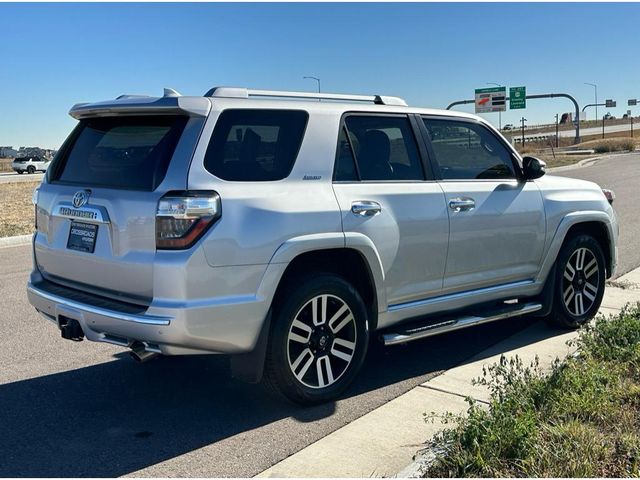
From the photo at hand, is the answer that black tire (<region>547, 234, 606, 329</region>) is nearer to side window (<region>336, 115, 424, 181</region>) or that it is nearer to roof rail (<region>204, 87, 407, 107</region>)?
side window (<region>336, 115, 424, 181</region>)

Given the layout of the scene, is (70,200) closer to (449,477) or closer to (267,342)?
(267,342)

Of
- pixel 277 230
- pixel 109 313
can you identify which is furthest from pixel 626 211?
pixel 109 313

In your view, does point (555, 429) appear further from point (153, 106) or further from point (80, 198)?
point (80, 198)

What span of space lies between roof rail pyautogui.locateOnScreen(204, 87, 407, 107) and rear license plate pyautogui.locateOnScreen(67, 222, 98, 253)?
1099 millimetres

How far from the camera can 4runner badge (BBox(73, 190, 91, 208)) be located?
4112 millimetres

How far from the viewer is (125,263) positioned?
12.6 feet

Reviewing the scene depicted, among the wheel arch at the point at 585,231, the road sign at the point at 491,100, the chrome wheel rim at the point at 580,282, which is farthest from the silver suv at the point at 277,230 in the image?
the road sign at the point at 491,100

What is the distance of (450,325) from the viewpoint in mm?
4945

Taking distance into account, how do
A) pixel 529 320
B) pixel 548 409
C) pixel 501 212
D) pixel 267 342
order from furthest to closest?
pixel 529 320 → pixel 501 212 → pixel 267 342 → pixel 548 409

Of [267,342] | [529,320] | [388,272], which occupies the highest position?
[388,272]

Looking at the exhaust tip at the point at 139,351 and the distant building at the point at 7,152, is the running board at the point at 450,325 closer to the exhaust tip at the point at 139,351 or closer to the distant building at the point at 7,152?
the exhaust tip at the point at 139,351

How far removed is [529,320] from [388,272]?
8.38 ft

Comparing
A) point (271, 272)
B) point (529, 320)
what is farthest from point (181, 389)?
point (529, 320)

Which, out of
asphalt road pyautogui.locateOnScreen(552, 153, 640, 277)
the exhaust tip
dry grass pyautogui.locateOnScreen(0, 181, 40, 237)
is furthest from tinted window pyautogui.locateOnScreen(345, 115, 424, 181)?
dry grass pyautogui.locateOnScreen(0, 181, 40, 237)
